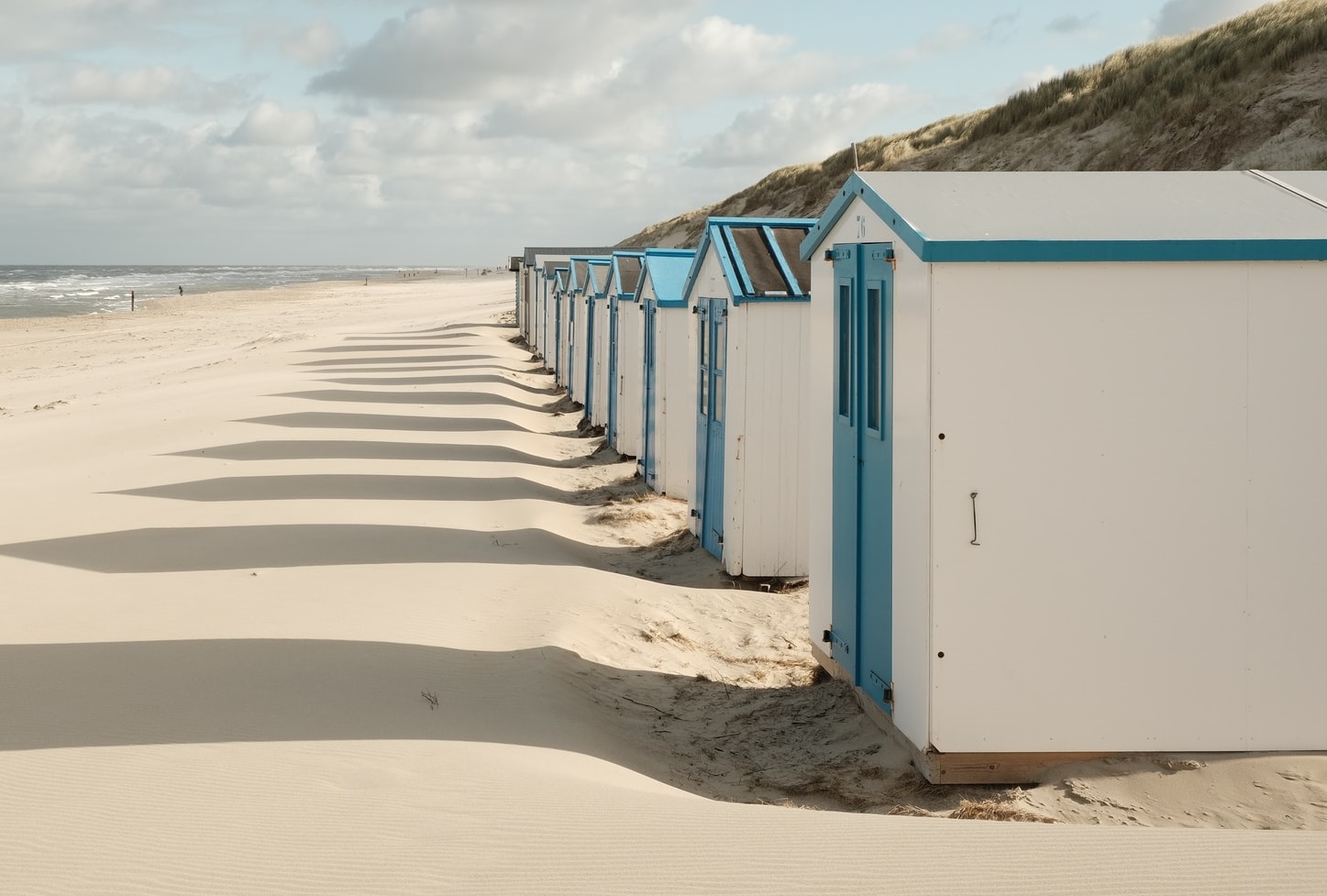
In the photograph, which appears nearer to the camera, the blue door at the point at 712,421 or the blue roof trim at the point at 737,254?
the blue roof trim at the point at 737,254

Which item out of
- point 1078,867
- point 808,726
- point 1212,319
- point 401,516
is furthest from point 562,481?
point 1078,867

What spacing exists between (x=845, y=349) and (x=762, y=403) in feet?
10.8

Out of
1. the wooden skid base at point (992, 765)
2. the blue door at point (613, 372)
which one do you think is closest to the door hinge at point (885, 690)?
the wooden skid base at point (992, 765)

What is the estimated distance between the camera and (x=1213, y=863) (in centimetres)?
396

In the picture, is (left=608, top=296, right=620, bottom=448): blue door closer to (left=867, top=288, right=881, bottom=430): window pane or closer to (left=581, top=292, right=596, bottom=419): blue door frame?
(left=581, top=292, right=596, bottom=419): blue door frame

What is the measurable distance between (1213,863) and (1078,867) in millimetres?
422

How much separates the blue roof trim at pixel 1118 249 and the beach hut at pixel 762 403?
4551 millimetres

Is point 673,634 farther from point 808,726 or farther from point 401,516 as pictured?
point 401,516

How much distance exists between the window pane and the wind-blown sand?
1.62 meters

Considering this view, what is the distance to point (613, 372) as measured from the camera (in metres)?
17.9

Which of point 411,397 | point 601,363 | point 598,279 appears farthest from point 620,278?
point 411,397

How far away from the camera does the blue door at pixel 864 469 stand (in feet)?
20.1

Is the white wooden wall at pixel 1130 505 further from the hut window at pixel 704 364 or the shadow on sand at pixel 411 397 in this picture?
the shadow on sand at pixel 411 397

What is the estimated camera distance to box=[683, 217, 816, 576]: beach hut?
1008cm
